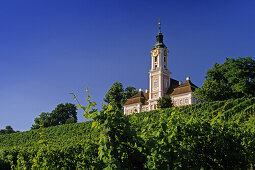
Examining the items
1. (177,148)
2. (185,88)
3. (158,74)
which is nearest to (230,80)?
(185,88)

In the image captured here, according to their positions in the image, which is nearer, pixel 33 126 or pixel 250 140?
pixel 250 140

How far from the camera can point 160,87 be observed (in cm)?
5622

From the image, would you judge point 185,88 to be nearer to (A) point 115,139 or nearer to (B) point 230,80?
(B) point 230,80

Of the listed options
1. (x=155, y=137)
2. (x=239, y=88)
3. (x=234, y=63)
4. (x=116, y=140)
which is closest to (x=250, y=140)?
(x=155, y=137)

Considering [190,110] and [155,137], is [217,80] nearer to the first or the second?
[190,110]

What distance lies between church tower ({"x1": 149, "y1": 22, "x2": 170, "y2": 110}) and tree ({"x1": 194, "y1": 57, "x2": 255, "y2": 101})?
40.1 ft

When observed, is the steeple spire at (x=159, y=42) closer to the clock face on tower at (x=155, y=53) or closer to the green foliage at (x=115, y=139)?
the clock face on tower at (x=155, y=53)

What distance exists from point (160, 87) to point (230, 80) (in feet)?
60.7

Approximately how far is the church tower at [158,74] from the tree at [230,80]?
1224cm

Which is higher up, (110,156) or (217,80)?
(217,80)

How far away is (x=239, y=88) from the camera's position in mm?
38406

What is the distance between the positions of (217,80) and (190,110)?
55.8ft

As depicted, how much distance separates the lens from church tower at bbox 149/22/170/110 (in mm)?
56572

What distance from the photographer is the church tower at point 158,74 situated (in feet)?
186
